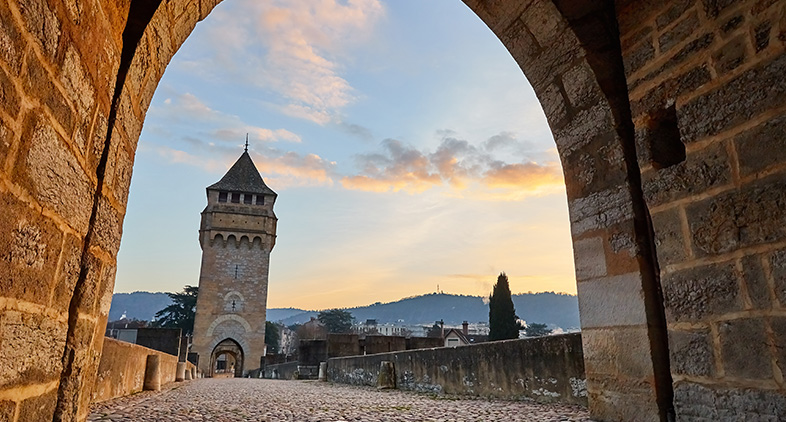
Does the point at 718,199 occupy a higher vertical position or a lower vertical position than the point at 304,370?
higher

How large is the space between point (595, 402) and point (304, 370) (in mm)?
12991

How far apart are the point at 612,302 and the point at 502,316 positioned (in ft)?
A: 96.3

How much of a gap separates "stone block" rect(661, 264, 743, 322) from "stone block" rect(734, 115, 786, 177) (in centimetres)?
46

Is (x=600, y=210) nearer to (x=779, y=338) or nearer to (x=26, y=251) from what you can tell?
(x=779, y=338)

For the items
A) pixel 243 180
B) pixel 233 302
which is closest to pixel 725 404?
pixel 233 302

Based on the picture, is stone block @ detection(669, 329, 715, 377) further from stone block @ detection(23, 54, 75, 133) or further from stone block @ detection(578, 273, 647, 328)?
stone block @ detection(23, 54, 75, 133)

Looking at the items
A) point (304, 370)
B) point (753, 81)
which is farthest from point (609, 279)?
point (304, 370)

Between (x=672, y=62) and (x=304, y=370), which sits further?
(x=304, y=370)

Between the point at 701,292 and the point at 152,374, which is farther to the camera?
the point at 152,374

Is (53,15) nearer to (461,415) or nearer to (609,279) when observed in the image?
(609,279)

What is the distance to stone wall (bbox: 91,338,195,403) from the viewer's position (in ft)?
15.5

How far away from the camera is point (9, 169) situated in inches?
47.4

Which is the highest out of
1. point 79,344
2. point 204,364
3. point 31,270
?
point 31,270

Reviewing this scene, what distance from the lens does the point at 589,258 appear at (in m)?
2.91
